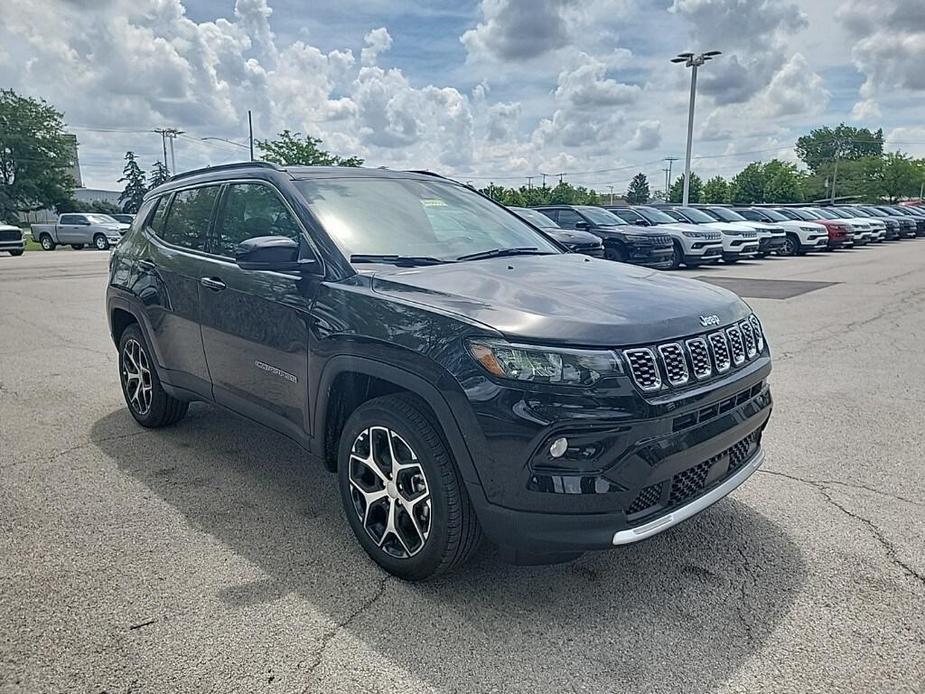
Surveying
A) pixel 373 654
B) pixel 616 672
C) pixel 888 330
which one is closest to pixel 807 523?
pixel 616 672

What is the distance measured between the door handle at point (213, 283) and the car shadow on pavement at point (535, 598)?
1138 mm

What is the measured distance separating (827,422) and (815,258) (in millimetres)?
18414

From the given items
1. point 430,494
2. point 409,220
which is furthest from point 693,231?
point 430,494

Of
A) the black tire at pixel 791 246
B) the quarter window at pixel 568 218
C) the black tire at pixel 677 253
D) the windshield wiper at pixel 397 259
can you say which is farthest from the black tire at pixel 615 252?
the windshield wiper at pixel 397 259

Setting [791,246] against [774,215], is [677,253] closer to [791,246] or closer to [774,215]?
[791,246]

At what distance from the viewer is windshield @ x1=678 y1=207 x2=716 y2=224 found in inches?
775

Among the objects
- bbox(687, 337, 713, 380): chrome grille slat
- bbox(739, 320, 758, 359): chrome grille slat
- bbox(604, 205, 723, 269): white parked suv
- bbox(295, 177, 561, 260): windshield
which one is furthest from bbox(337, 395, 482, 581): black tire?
bbox(604, 205, 723, 269): white parked suv

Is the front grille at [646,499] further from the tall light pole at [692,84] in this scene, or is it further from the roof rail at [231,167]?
the tall light pole at [692,84]

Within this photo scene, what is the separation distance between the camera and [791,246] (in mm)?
22641

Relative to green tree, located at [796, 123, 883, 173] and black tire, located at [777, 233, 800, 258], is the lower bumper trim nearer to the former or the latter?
black tire, located at [777, 233, 800, 258]

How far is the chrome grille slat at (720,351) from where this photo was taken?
9.41 feet

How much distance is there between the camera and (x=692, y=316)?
113 inches

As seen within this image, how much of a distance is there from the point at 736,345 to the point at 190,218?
336 centimetres

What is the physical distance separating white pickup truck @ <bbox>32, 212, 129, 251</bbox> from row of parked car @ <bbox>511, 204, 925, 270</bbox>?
→ 72.5 feet
